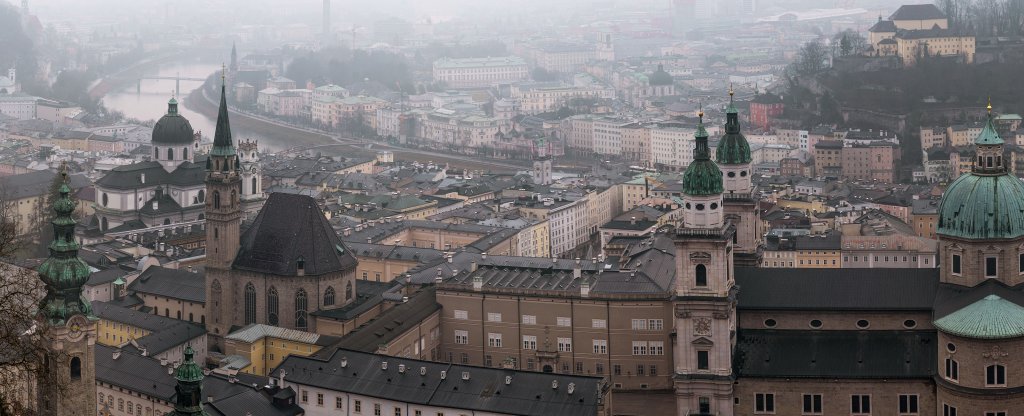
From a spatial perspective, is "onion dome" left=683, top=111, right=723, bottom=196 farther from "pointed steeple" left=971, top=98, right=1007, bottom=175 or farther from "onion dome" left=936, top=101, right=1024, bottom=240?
"pointed steeple" left=971, top=98, right=1007, bottom=175

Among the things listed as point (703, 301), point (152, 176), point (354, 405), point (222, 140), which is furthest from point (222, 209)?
point (152, 176)

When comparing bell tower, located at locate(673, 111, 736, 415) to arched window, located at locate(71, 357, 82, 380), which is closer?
arched window, located at locate(71, 357, 82, 380)

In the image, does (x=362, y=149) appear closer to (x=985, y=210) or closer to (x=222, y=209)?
(x=222, y=209)

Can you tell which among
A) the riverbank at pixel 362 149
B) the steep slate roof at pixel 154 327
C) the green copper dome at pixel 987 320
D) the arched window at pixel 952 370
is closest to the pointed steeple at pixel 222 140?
the steep slate roof at pixel 154 327

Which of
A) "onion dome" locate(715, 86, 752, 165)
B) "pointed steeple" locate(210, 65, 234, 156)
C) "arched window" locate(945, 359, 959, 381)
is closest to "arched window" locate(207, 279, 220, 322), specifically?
"pointed steeple" locate(210, 65, 234, 156)

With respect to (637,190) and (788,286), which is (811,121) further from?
(788,286)
